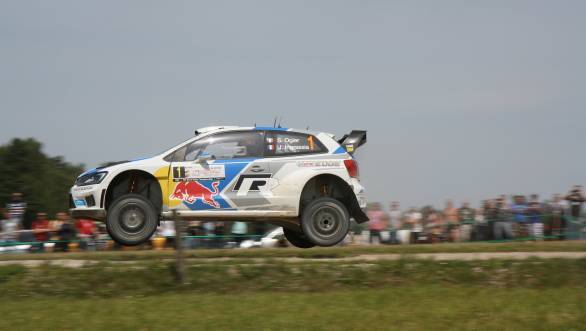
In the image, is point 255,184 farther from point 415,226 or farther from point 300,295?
point 415,226

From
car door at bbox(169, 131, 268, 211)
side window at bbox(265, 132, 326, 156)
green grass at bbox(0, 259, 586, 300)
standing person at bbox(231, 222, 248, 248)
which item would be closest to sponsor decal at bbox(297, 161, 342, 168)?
side window at bbox(265, 132, 326, 156)

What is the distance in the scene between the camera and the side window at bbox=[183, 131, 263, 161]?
1123 cm

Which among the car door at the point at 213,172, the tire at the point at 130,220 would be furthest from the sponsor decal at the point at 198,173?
the tire at the point at 130,220

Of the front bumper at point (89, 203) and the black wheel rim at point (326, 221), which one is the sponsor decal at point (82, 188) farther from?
the black wheel rim at point (326, 221)

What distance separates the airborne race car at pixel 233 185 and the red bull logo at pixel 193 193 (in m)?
0.02

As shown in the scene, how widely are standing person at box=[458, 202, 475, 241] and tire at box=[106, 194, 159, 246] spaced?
8216 millimetres

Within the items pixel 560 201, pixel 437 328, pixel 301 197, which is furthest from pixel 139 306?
pixel 560 201

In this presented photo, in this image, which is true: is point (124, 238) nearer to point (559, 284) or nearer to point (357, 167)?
point (357, 167)

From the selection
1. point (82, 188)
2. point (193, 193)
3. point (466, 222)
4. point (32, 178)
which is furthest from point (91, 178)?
A: point (32, 178)

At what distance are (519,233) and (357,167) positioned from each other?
619cm

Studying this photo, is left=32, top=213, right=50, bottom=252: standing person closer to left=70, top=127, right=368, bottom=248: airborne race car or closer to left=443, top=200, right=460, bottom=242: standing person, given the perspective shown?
left=70, top=127, right=368, bottom=248: airborne race car

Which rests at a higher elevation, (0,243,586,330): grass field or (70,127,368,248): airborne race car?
(70,127,368,248): airborne race car

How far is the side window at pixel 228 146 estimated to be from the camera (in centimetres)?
1123

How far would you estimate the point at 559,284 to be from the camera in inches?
354
